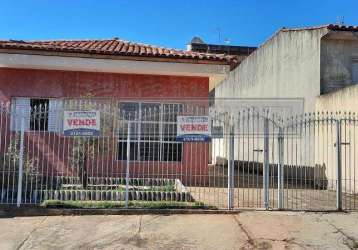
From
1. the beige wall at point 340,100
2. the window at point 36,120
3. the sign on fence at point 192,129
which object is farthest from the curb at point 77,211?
the beige wall at point 340,100

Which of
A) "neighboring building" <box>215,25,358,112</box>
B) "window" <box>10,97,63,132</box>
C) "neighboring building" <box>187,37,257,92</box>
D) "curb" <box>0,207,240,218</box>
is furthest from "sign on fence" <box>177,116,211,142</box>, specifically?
"neighboring building" <box>187,37,257,92</box>

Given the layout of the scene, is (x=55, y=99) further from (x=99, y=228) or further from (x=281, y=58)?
(x=281, y=58)

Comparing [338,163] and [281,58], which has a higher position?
[281,58]

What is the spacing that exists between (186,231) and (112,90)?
674 centimetres

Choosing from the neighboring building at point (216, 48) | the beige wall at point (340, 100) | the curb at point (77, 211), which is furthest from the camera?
the neighboring building at point (216, 48)

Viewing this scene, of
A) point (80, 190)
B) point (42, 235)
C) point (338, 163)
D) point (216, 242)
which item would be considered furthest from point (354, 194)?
point (42, 235)

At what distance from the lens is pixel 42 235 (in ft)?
24.2

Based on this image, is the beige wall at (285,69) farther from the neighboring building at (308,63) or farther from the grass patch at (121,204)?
the grass patch at (121,204)

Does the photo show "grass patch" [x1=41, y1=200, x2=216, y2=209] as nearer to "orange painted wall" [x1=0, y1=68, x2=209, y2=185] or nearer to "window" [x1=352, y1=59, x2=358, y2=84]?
"orange painted wall" [x1=0, y1=68, x2=209, y2=185]

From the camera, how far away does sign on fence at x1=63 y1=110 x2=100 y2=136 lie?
9.34 metres

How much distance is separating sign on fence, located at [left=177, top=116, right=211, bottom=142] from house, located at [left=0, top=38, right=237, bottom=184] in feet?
8.50

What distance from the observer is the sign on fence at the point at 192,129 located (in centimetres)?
940

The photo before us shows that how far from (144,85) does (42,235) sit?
22.6 ft

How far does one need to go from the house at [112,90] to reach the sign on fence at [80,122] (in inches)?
95.0
